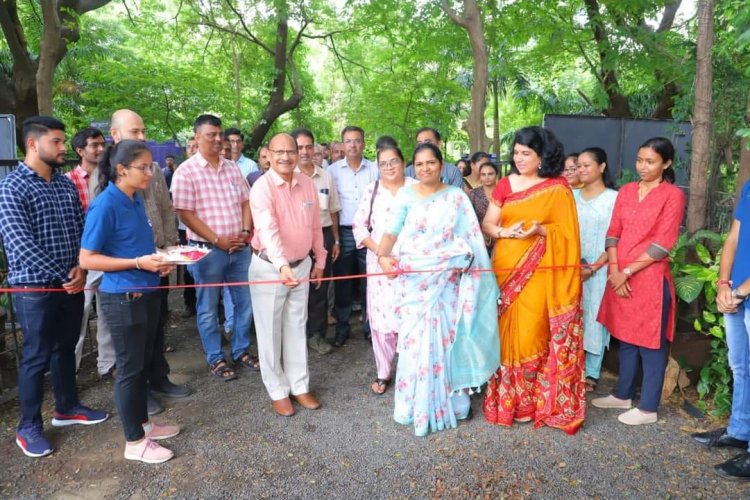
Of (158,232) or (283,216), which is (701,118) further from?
(158,232)

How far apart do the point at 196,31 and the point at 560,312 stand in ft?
36.6

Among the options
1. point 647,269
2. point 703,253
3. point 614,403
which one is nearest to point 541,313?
point 647,269

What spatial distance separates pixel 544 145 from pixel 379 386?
6.62 feet

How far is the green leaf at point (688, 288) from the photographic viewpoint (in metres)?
3.56

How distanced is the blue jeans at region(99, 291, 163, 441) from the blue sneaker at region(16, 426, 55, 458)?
512 millimetres


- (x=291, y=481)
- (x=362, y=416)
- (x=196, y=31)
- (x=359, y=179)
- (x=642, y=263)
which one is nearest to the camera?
(x=291, y=481)

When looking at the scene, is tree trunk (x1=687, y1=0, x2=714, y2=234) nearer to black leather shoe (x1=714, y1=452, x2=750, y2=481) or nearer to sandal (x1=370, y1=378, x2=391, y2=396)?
black leather shoe (x1=714, y1=452, x2=750, y2=481)

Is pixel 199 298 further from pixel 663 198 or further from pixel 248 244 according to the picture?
pixel 663 198

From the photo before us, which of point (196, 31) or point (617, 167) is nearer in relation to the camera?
point (617, 167)

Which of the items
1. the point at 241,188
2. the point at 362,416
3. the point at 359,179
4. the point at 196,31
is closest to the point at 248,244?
the point at 241,188

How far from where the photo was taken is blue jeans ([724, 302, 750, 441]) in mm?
2883

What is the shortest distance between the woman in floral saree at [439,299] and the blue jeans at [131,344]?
4.62 ft

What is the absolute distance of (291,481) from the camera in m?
2.76

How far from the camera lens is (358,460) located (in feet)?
9.66
